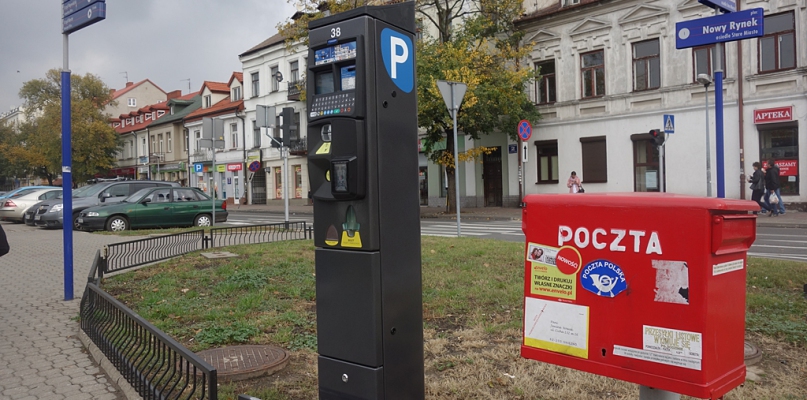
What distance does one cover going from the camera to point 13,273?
1059 centimetres

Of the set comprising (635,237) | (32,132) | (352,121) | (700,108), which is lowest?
(635,237)

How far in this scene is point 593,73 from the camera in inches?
1056

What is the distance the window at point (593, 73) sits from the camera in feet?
87.1

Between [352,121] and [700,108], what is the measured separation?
23.3 metres

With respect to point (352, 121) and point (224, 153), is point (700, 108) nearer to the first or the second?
point (352, 121)

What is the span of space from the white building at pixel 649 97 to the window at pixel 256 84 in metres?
24.3

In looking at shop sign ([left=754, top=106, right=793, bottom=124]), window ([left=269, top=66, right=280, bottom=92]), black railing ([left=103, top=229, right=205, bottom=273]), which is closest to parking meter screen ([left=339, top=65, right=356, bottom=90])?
black railing ([left=103, top=229, right=205, bottom=273])

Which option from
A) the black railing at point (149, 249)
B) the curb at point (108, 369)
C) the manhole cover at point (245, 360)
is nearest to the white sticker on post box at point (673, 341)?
the manhole cover at point (245, 360)

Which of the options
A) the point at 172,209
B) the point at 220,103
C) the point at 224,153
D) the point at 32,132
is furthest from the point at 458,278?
the point at 32,132

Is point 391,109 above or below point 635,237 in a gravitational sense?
above

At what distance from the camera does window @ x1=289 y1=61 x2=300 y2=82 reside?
43362 mm

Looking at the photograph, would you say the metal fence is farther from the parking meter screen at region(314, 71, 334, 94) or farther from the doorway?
the doorway

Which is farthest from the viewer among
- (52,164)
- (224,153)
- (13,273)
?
(52,164)

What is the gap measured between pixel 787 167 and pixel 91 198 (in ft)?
77.5
